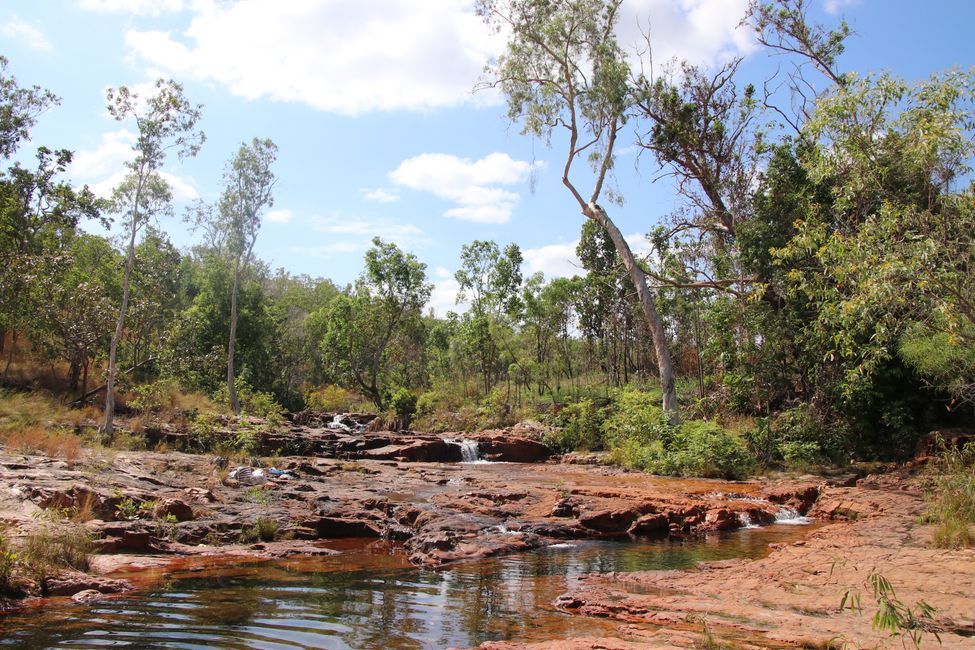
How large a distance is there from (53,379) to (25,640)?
26427 mm

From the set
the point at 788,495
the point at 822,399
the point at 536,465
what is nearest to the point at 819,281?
the point at 788,495

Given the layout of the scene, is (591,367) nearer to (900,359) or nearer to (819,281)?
(900,359)

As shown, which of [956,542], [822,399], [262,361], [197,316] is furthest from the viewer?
[262,361]

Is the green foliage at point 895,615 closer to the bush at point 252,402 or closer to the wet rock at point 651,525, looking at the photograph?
the wet rock at point 651,525

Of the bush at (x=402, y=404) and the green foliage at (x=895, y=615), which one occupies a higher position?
the bush at (x=402, y=404)

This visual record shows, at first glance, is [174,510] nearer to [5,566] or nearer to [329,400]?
[5,566]

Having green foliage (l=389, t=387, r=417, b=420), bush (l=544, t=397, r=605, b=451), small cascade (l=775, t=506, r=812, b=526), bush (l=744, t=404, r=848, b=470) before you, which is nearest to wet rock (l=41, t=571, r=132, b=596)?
small cascade (l=775, t=506, r=812, b=526)

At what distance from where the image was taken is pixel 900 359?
18812mm

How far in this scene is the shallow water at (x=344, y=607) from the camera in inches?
231

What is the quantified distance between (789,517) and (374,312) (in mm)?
31929

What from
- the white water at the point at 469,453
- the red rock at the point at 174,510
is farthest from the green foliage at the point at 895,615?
the white water at the point at 469,453

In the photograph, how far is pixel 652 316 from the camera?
2512 centimetres

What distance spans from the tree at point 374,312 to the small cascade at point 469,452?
586 inches

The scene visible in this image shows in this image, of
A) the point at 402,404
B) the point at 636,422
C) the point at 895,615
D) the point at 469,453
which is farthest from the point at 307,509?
the point at 402,404
